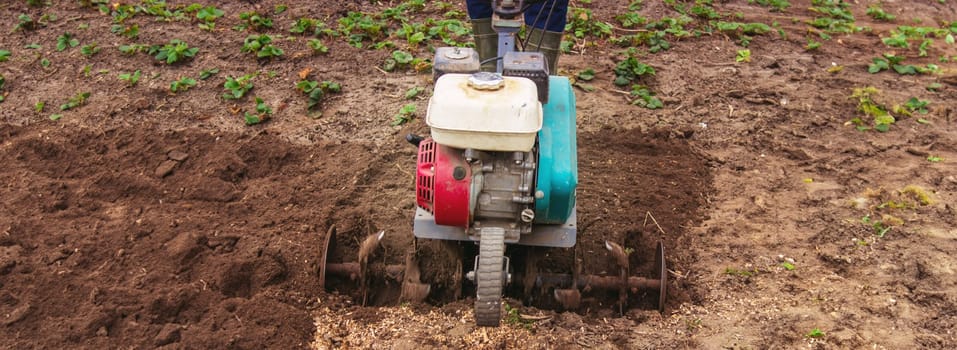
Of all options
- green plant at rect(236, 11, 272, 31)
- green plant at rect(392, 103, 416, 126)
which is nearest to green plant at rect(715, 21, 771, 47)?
green plant at rect(392, 103, 416, 126)

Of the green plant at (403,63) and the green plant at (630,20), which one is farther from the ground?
the green plant at (630,20)

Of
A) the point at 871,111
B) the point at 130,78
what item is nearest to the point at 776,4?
the point at 871,111

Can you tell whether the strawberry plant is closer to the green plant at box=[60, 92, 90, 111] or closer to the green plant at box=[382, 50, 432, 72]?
the green plant at box=[60, 92, 90, 111]

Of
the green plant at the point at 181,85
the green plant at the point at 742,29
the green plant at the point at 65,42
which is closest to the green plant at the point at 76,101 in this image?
the green plant at the point at 181,85

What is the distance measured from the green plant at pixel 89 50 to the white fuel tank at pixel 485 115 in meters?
4.61

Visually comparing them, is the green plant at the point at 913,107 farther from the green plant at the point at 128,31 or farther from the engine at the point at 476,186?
the green plant at the point at 128,31

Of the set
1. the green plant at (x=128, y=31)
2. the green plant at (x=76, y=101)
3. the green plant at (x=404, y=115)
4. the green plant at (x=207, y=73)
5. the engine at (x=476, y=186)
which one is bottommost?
the green plant at (x=76, y=101)

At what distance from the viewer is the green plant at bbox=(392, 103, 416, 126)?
593 cm

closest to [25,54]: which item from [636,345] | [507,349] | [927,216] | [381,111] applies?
[381,111]

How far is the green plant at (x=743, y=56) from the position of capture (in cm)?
723

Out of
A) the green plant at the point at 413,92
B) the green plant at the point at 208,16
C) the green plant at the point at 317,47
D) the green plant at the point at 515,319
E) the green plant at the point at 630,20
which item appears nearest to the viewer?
the green plant at the point at 515,319

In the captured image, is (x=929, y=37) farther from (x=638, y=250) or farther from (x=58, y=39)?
(x=58, y=39)

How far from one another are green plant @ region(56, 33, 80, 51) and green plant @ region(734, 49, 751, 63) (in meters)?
5.82

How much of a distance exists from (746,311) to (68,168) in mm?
4304
